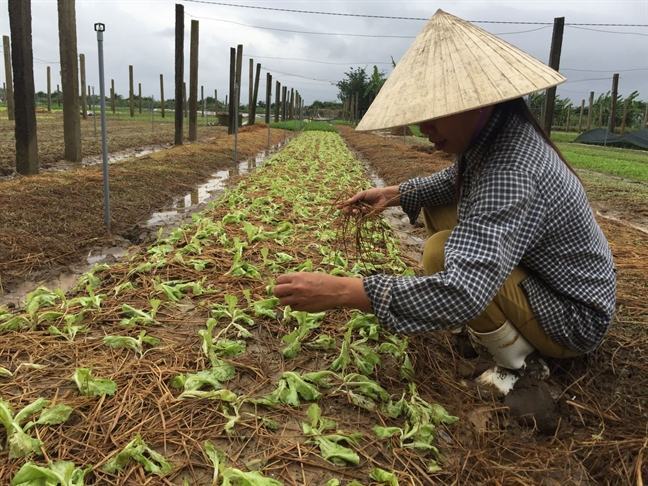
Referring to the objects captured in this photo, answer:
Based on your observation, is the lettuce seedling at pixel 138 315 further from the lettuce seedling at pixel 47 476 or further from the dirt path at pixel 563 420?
the dirt path at pixel 563 420

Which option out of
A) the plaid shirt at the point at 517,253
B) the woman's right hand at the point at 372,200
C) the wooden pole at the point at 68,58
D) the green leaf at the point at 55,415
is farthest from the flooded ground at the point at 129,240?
the plaid shirt at the point at 517,253

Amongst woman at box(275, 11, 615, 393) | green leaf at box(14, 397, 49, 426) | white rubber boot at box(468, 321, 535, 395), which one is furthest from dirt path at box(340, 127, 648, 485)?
green leaf at box(14, 397, 49, 426)

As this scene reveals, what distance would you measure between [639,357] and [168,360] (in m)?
2.37

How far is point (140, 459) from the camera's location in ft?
5.65

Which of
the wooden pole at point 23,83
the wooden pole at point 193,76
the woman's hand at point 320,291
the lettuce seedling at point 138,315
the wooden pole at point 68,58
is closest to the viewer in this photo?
the woman's hand at point 320,291

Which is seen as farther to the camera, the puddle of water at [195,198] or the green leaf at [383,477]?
the puddle of water at [195,198]

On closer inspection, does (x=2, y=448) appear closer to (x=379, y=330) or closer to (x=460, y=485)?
(x=460, y=485)

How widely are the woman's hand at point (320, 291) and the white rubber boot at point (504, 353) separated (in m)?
0.74

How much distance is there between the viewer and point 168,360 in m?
2.41

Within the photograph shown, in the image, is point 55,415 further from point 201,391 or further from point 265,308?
point 265,308

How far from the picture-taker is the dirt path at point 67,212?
433 cm

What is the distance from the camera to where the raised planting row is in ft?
5.75

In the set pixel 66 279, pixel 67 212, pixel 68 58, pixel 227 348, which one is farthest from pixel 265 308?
pixel 68 58

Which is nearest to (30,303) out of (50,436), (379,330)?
(50,436)
